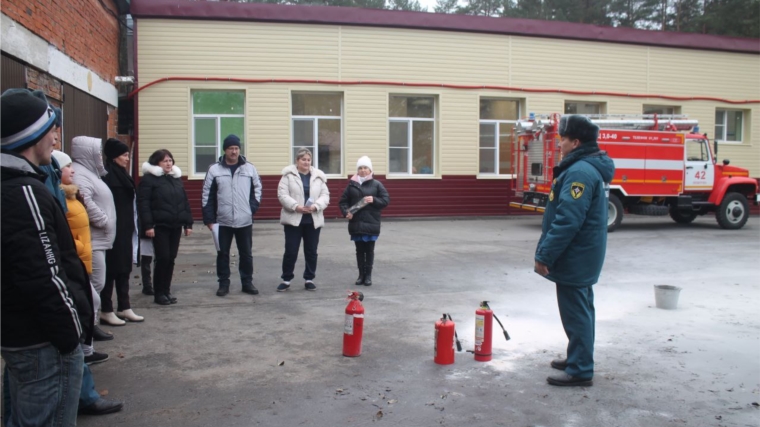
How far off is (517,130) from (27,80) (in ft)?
37.7

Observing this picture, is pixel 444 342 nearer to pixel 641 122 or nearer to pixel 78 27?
pixel 78 27

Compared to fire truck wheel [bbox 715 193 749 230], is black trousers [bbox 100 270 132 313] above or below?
below

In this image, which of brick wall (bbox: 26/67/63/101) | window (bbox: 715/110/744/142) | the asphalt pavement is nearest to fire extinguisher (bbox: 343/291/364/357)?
the asphalt pavement

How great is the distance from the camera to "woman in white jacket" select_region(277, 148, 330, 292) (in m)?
8.23

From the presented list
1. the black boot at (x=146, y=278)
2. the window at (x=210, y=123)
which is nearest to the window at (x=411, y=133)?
the window at (x=210, y=123)

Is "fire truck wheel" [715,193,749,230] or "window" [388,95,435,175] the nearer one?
"fire truck wheel" [715,193,749,230]

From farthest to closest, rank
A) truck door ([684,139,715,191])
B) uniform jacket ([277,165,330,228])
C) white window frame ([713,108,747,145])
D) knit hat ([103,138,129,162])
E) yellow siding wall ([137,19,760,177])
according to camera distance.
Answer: white window frame ([713,108,747,145])
yellow siding wall ([137,19,760,177])
truck door ([684,139,715,191])
uniform jacket ([277,165,330,228])
knit hat ([103,138,129,162])

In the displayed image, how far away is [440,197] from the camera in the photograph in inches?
745

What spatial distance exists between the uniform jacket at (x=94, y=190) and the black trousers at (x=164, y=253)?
1.28m

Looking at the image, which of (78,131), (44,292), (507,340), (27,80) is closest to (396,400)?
(507,340)

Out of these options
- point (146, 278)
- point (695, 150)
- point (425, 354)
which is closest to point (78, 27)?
point (146, 278)

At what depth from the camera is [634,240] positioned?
45.6 ft

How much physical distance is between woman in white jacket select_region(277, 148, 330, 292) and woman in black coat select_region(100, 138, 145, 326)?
210 centimetres

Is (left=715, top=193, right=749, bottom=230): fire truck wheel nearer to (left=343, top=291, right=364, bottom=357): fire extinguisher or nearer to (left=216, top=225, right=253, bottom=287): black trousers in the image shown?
(left=216, top=225, right=253, bottom=287): black trousers
